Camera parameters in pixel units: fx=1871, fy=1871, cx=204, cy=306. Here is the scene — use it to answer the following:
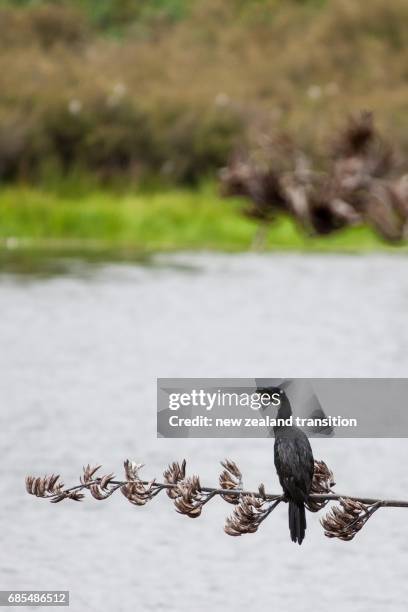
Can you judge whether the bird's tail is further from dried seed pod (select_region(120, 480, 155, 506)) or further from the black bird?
dried seed pod (select_region(120, 480, 155, 506))

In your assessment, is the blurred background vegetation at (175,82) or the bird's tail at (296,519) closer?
the bird's tail at (296,519)

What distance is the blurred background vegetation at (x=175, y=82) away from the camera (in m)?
34.1

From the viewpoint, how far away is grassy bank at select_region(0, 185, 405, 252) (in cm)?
2934

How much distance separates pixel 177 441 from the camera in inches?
520

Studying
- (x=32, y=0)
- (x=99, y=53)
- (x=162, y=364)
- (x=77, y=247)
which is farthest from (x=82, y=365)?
(x=32, y=0)

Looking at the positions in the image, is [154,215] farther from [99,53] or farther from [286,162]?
[99,53]

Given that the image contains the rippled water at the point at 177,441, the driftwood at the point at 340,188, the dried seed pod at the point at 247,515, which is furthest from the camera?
the driftwood at the point at 340,188

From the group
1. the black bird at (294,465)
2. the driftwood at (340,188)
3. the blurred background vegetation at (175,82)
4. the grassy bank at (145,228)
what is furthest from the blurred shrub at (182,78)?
the black bird at (294,465)

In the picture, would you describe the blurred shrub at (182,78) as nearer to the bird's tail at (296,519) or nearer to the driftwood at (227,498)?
the bird's tail at (296,519)

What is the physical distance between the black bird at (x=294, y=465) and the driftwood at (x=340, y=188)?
20.7 meters

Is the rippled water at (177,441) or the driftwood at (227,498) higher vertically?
the rippled water at (177,441)

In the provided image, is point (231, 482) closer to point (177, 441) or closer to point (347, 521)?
point (347, 521)

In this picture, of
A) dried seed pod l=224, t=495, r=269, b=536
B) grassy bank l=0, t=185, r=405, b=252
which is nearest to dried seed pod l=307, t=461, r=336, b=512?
dried seed pod l=224, t=495, r=269, b=536

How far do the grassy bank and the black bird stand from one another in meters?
21.4
